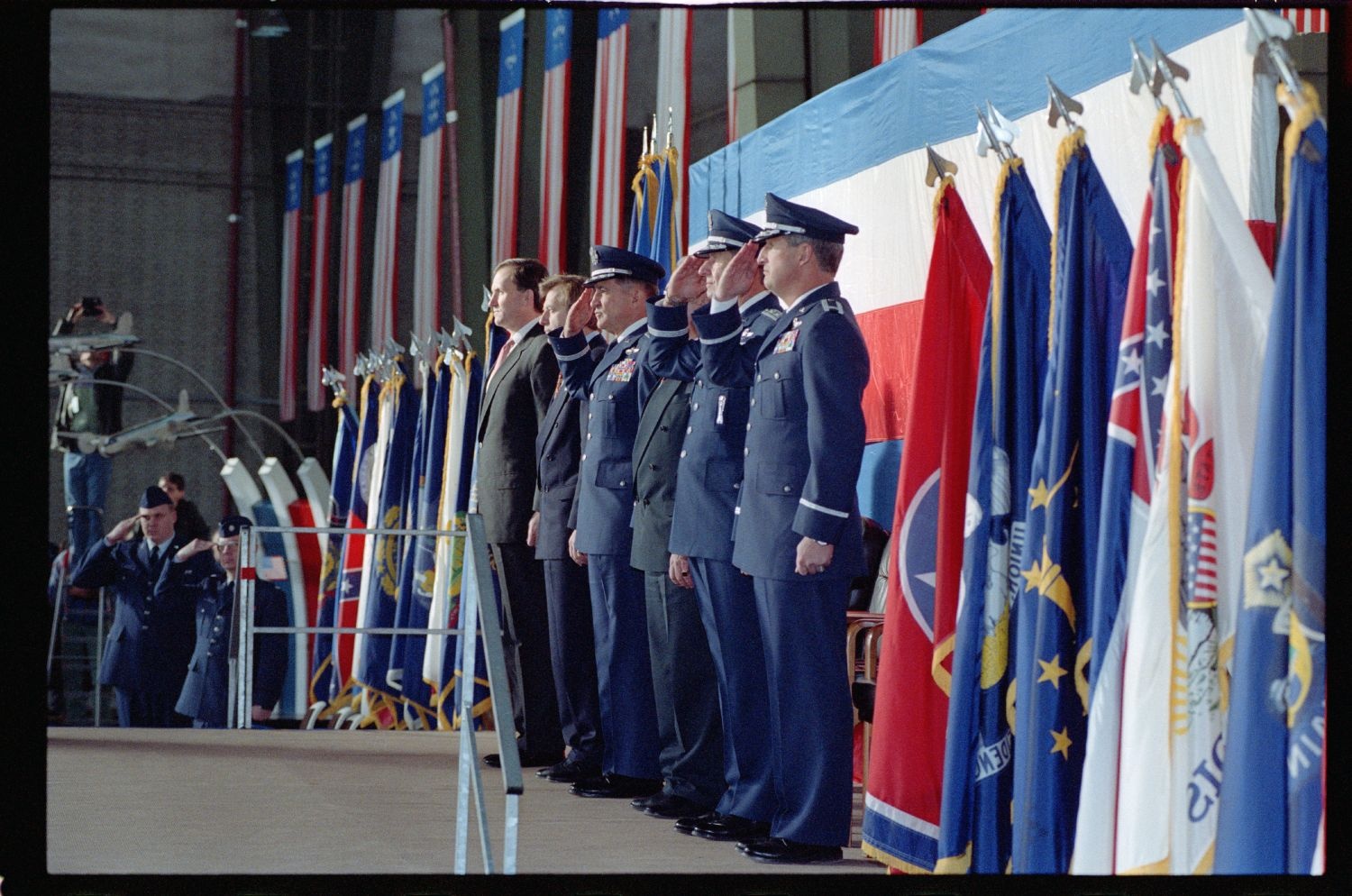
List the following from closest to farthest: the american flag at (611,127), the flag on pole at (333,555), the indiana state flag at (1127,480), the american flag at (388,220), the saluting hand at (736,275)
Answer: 1. the indiana state flag at (1127,480)
2. the saluting hand at (736,275)
3. the american flag at (611,127)
4. the flag on pole at (333,555)
5. the american flag at (388,220)

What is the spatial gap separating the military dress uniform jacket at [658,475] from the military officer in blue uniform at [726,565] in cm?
10

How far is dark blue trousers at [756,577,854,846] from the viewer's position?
11.6 feet

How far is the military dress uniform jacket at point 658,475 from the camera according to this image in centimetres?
411

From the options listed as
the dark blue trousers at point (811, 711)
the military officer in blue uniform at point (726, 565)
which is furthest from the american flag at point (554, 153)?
the dark blue trousers at point (811, 711)

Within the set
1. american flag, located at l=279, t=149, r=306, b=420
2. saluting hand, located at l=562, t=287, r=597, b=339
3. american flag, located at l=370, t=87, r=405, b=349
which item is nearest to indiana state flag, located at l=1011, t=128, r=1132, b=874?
saluting hand, located at l=562, t=287, r=597, b=339

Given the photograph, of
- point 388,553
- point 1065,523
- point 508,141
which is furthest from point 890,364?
point 388,553

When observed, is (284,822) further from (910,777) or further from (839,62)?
(839,62)

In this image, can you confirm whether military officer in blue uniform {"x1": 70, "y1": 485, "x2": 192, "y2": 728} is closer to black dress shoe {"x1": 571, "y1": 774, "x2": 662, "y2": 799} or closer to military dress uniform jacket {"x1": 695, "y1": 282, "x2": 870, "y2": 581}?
black dress shoe {"x1": 571, "y1": 774, "x2": 662, "y2": 799}

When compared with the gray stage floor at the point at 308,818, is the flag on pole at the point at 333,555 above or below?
above

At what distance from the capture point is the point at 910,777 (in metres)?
3.30

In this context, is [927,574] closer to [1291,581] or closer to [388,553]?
[1291,581]

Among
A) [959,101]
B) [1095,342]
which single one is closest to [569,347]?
[959,101]

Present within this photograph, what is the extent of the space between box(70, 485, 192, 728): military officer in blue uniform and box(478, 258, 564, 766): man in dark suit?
2629mm

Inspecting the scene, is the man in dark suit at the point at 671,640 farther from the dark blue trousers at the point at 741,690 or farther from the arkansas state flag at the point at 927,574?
the arkansas state flag at the point at 927,574
